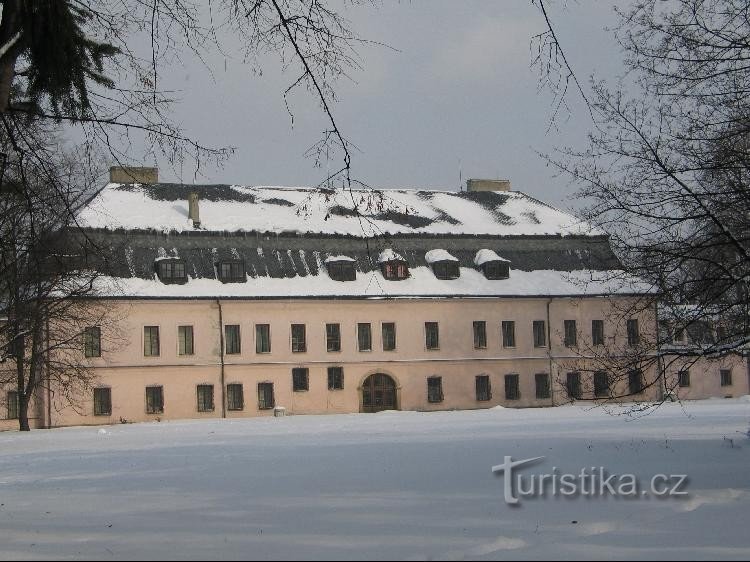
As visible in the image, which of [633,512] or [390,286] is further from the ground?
[390,286]

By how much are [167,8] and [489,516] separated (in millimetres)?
5499

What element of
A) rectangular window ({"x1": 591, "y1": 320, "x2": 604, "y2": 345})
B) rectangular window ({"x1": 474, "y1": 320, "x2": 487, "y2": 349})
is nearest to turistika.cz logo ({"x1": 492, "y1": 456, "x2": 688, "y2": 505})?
rectangular window ({"x1": 474, "y1": 320, "x2": 487, "y2": 349})

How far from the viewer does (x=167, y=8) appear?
23.8 feet

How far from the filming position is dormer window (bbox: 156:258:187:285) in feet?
146

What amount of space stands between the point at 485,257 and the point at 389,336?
20.8 feet

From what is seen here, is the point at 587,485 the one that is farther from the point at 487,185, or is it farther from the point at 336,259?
the point at 487,185

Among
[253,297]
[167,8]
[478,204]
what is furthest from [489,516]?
[478,204]

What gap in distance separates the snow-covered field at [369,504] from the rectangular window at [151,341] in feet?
77.3

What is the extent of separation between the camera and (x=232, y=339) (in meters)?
45.4

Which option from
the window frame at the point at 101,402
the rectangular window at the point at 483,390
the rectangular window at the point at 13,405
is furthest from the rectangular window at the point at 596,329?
the rectangular window at the point at 13,405

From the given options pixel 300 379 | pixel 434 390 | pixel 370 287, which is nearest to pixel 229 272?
pixel 300 379

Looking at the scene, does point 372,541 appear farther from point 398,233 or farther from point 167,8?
point 398,233

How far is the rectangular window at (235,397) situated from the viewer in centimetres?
4503

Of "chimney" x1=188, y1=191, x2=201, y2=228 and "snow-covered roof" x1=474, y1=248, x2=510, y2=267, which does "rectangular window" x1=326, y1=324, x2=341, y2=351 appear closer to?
"chimney" x1=188, y1=191, x2=201, y2=228
